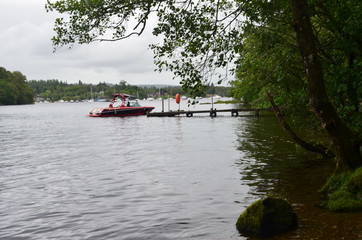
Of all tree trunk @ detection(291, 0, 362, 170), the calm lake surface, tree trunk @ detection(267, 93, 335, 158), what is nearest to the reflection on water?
the calm lake surface

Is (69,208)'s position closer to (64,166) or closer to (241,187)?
(241,187)

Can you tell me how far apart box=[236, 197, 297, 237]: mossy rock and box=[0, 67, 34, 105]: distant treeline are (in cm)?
17747

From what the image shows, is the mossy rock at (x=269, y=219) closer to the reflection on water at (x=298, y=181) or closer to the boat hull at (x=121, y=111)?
the reflection on water at (x=298, y=181)

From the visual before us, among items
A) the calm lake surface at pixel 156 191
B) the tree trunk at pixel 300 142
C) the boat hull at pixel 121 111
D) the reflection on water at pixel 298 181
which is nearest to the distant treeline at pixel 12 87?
the boat hull at pixel 121 111

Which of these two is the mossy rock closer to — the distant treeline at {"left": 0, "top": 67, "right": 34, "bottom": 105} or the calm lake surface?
the calm lake surface

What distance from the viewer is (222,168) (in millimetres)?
19016

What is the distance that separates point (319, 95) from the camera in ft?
32.4

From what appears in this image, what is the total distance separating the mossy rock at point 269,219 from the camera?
9219 mm

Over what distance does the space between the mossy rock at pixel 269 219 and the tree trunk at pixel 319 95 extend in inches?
100

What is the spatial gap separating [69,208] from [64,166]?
922cm

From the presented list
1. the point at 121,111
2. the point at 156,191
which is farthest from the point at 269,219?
the point at 121,111

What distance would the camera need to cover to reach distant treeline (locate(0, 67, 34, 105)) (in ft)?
568

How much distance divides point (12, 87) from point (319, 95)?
188 metres

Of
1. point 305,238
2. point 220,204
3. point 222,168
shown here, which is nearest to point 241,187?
point 220,204
